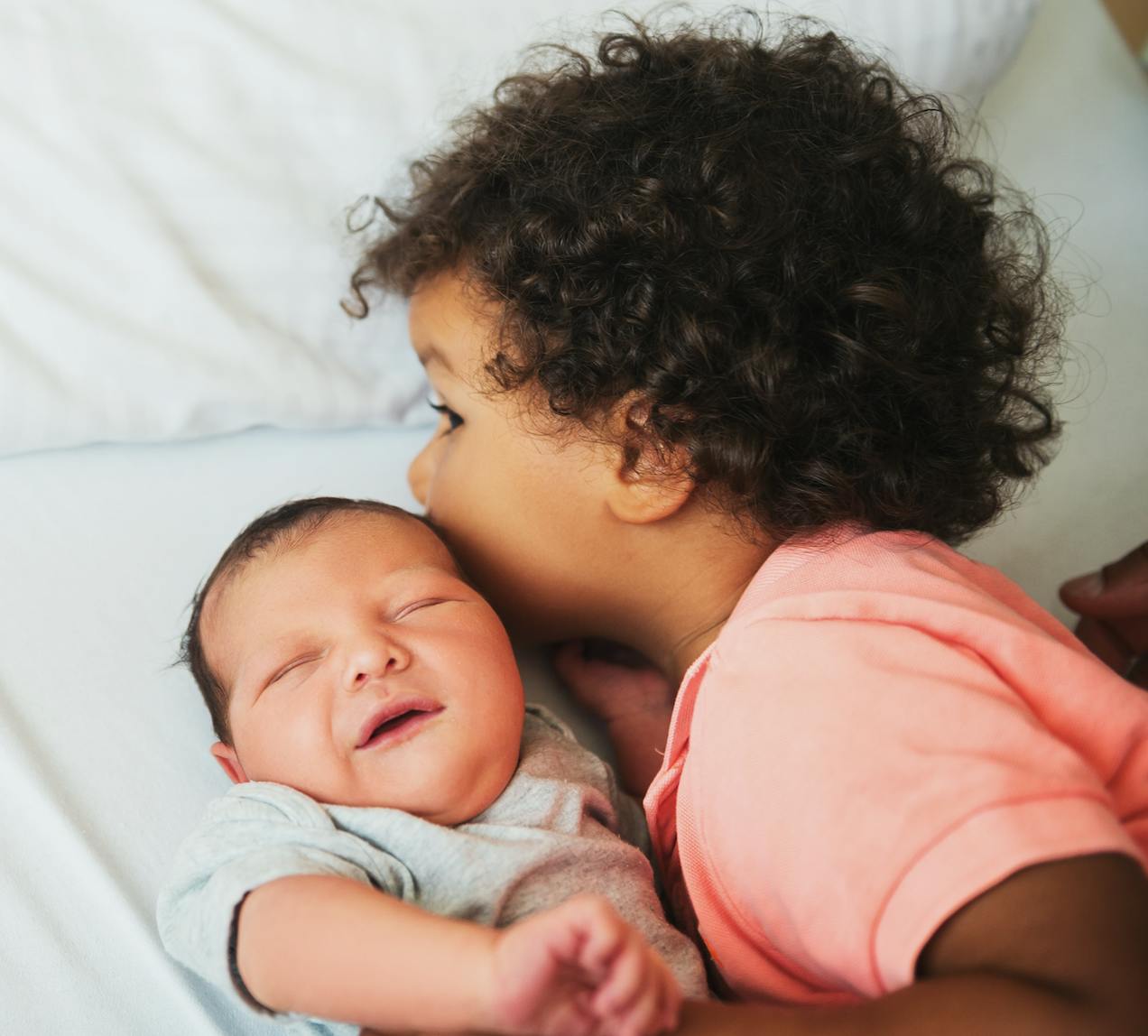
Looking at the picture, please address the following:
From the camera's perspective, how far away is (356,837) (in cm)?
74

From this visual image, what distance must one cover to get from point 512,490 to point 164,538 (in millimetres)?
368

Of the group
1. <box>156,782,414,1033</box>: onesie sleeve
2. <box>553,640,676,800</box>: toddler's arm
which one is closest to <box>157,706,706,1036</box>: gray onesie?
<box>156,782,414,1033</box>: onesie sleeve

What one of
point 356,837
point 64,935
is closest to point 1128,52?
point 356,837

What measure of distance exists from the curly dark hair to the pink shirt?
12 centimetres

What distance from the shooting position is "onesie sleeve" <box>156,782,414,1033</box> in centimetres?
68

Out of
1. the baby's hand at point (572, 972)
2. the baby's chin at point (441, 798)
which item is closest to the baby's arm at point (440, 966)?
the baby's hand at point (572, 972)

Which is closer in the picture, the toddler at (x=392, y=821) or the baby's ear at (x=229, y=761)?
the toddler at (x=392, y=821)

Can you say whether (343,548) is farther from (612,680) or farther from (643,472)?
(612,680)

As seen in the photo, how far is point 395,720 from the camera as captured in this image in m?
0.80

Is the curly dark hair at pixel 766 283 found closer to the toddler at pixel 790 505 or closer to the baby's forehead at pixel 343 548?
the toddler at pixel 790 505

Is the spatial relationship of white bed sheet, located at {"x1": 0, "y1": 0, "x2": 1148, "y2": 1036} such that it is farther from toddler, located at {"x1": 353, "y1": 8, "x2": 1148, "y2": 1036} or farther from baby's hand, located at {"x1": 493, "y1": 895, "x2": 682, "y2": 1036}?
baby's hand, located at {"x1": 493, "y1": 895, "x2": 682, "y2": 1036}

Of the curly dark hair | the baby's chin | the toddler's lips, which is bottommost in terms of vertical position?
the baby's chin

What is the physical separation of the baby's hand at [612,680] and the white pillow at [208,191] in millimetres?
356

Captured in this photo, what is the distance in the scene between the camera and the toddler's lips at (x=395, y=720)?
0.77 meters
